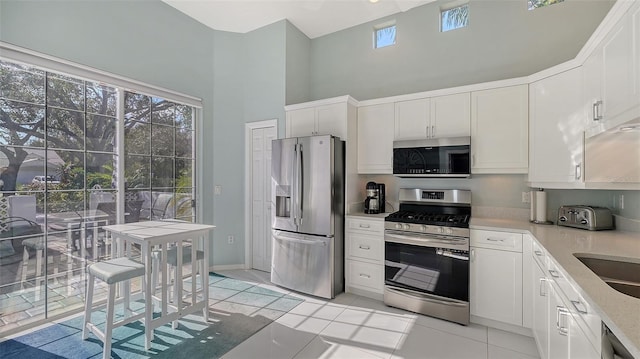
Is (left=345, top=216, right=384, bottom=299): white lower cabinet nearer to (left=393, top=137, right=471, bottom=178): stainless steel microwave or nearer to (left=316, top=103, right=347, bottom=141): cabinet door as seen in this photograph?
(left=393, top=137, right=471, bottom=178): stainless steel microwave

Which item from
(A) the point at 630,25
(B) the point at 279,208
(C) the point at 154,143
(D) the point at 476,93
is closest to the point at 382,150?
(D) the point at 476,93

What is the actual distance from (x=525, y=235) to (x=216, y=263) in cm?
384

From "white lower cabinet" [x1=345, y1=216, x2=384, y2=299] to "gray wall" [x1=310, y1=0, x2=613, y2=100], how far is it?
1.87 meters

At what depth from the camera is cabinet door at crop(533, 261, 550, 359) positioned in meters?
1.79

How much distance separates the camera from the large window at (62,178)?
94.3 inches

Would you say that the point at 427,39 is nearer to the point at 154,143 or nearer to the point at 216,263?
the point at 154,143

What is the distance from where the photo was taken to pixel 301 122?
3742mm

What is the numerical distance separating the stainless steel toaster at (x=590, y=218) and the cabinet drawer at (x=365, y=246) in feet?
5.58

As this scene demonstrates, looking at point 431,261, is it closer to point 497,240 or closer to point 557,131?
point 497,240

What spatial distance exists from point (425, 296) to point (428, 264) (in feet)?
1.08

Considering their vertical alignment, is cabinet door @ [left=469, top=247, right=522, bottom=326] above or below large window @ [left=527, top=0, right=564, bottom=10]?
below

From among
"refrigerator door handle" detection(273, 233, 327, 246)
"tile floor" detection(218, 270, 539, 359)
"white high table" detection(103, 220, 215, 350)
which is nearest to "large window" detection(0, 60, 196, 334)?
"white high table" detection(103, 220, 215, 350)

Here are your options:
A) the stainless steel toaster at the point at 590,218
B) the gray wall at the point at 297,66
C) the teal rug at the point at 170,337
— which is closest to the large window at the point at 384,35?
the gray wall at the point at 297,66

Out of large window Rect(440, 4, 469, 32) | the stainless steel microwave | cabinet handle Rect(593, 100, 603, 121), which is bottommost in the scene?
the stainless steel microwave
